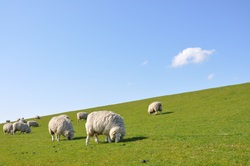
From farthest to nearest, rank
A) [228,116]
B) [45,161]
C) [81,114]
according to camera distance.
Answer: [81,114] → [228,116] → [45,161]

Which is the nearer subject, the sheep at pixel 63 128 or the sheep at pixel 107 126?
the sheep at pixel 107 126

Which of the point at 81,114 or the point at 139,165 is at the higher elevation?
the point at 81,114

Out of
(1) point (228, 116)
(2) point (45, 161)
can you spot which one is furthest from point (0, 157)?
(1) point (228, 116)

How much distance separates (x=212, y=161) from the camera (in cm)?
1192

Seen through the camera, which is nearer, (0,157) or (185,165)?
(185,165)

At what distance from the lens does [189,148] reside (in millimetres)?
14961

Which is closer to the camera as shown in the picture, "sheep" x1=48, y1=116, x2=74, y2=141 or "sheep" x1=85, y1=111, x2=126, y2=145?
"sheep" x1=85, y1=111, x2=126, y2=145

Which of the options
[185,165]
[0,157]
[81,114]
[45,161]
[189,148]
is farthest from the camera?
[81,114]

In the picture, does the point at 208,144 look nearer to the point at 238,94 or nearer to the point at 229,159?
the point at 229,159

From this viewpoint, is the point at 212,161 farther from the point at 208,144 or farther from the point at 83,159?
the point at 83,159

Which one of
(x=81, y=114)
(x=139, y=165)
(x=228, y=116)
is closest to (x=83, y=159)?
(x=139, y=165)

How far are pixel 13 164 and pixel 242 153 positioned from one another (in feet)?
40.7

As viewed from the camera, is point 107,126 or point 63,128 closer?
point 107,126

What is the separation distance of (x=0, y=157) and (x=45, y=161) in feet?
18.7
